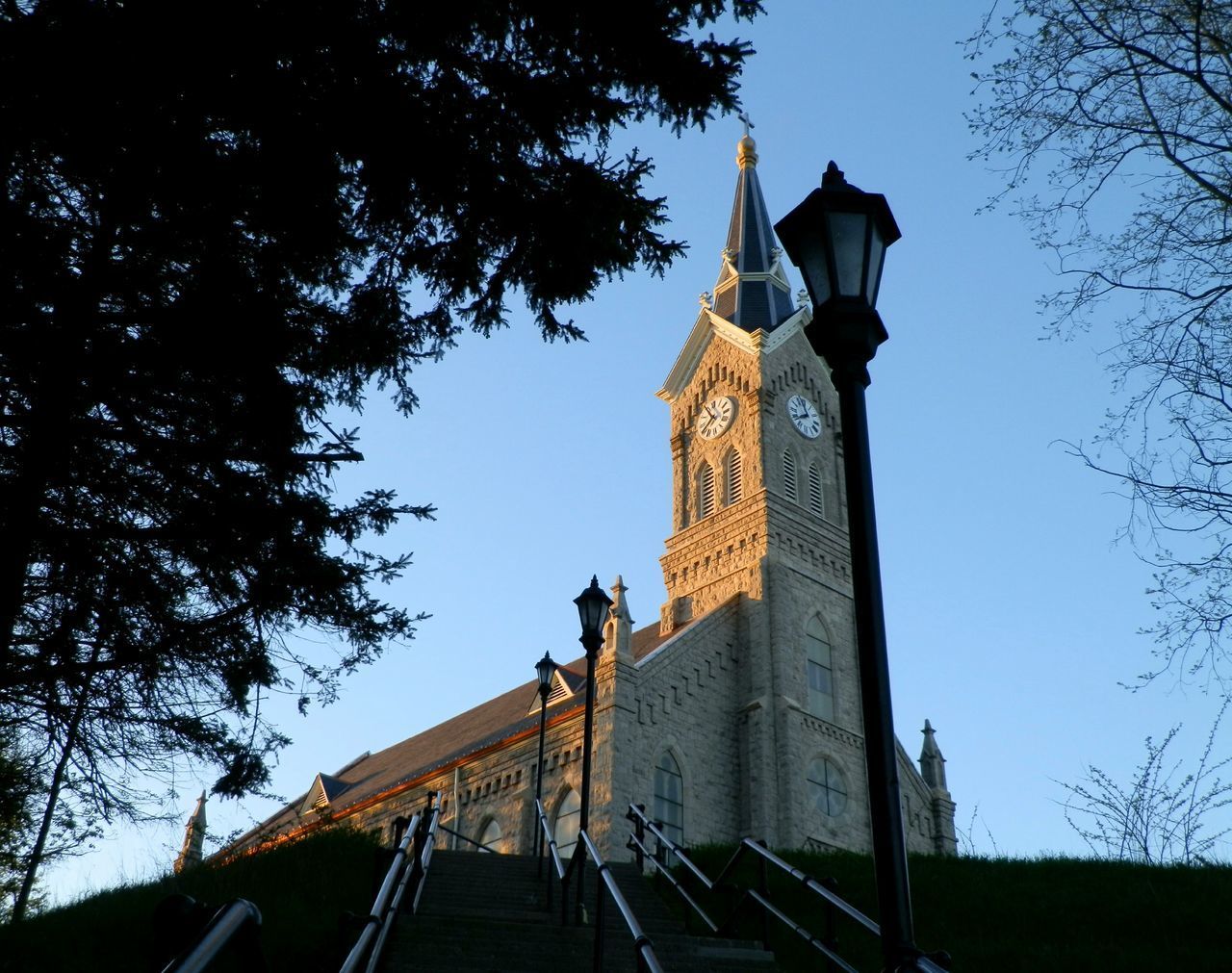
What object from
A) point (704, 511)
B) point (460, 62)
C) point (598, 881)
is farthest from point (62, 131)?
point (704, 511)

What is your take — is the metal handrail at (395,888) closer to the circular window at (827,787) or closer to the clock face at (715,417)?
the circular window at (827,787)

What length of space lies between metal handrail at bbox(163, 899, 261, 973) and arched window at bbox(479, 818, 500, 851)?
28.3 meters

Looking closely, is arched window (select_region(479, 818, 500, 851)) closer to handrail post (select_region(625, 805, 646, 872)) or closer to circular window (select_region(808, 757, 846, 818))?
circular window (select_region(808, 757, 846, 818))

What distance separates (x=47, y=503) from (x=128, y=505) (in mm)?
764

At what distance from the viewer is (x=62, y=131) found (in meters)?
8.46

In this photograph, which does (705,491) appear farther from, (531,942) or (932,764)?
(531,942)

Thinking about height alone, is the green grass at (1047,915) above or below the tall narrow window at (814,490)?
below

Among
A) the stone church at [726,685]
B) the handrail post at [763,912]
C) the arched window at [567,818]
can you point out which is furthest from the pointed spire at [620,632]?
the handrail post at [763,912]

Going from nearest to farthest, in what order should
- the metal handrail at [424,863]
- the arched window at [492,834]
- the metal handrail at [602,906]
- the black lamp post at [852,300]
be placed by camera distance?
1. the black lamp post at [852,300]
2. the metal handrail at [602,906]
3. the metal handrail at [424,863]
4. the arched window at [492,834]

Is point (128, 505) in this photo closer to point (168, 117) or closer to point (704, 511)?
point (168, 117)

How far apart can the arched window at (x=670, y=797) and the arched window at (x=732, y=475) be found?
9.36 meters

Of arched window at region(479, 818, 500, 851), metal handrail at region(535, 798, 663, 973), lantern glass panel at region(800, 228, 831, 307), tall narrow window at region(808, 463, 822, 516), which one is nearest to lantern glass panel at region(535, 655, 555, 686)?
metal handrail at region(535, 798, 663, 973)

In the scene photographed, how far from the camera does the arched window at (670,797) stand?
1110 inches

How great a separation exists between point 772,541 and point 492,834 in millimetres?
10772
